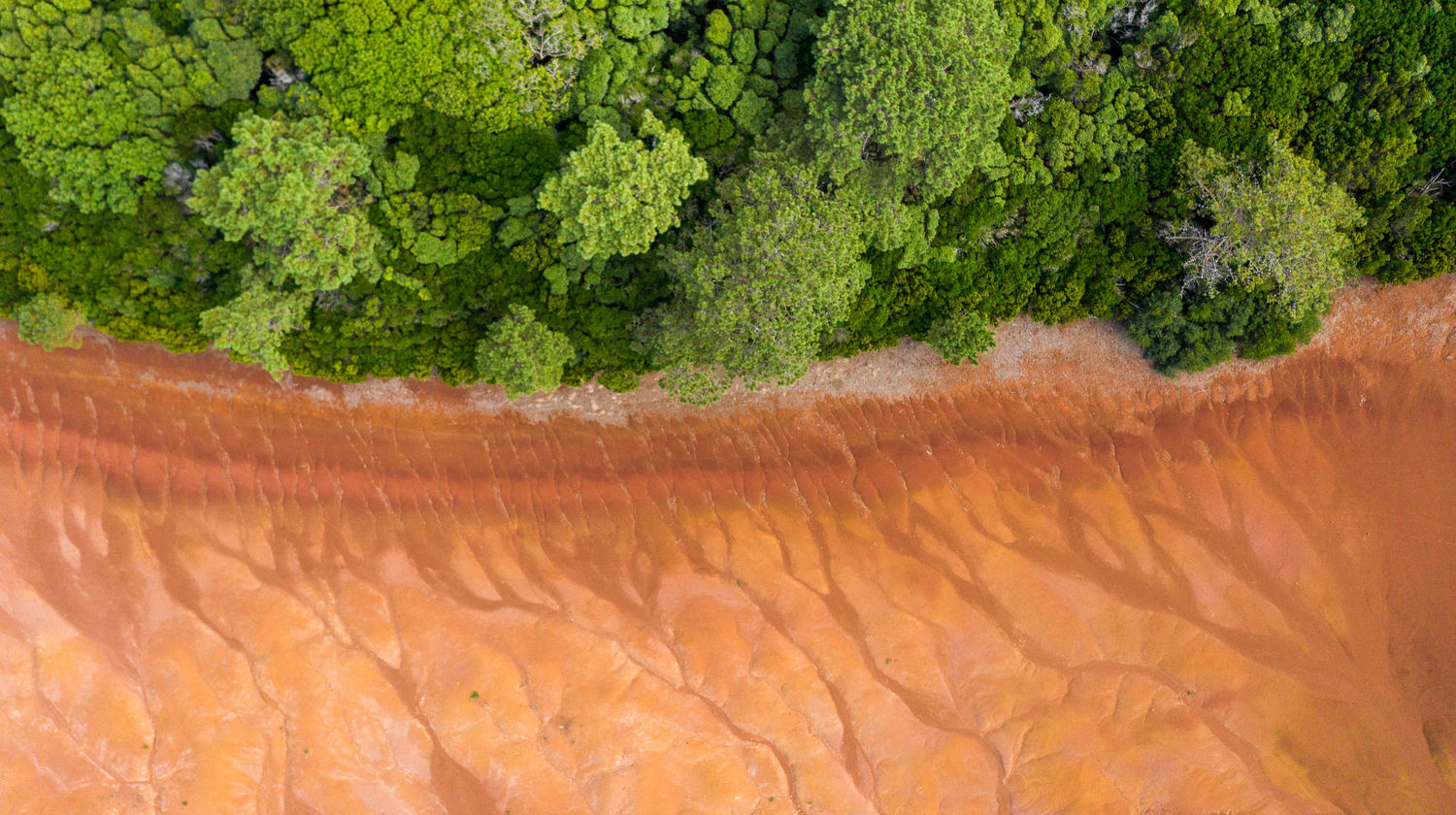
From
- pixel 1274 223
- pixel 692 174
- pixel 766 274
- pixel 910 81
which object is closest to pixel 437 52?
pixel 692 174

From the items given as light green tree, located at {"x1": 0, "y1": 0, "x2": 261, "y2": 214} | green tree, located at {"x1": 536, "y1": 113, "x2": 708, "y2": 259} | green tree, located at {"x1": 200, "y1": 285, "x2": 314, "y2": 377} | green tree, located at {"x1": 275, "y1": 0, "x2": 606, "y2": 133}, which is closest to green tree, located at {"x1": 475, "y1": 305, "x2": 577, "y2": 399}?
green tree, located at {"x1": 536, "y1": 113, "x2": 708, "y2": 259}

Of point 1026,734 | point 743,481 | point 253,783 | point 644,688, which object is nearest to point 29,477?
point 253,783

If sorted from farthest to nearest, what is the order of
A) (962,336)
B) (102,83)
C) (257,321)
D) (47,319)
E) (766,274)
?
(962,336) → (47,319) → (257,321) → (766,274) → (102,83)

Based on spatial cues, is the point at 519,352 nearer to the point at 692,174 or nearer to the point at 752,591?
the point at 692,174

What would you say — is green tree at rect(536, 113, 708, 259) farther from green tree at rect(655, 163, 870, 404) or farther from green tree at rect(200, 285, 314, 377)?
green tree at rect(200, 285, 314, 377)

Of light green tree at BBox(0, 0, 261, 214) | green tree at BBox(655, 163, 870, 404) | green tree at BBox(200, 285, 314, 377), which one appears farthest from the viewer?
green tree at BBox(200, 285, 314, 377)
